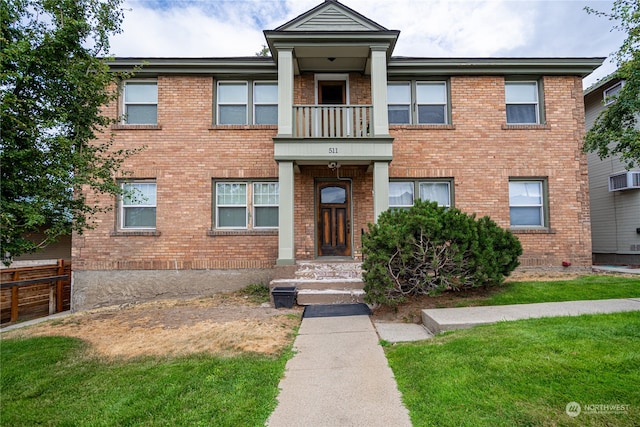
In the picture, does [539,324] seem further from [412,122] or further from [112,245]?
[112,245]

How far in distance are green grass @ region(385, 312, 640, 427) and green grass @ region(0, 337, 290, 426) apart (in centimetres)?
150

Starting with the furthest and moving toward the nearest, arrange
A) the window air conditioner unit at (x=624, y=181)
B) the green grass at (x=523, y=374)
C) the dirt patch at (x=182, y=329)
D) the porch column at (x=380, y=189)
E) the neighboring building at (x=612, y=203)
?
the neighboring building at (x=612, y=203) → the window air conditioner unit at (x=624, y=181) → the porch column at (x=380, y=189) → the dirt patch at (x=182, y=329) → the green grass at (x=523, y=374)

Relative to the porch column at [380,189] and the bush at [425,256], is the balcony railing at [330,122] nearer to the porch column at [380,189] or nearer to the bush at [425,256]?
the porch column at [380,189]

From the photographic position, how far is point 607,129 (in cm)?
769

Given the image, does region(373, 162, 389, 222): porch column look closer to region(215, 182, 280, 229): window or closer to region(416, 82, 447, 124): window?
region(416, 82, 447, 124): window

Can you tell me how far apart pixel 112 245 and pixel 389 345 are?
810cm

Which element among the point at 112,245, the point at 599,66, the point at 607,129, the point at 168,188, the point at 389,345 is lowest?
the point at 389,345

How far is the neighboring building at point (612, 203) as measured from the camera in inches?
457

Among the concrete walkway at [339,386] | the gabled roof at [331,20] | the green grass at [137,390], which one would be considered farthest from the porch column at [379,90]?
the green grass at [137,390]

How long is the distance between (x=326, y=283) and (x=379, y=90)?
4.89 metres

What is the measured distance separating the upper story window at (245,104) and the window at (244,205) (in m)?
1.87

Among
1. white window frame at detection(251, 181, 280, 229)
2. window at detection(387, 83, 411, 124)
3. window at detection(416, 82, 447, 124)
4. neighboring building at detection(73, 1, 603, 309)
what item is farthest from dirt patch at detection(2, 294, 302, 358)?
window at detection(416, 82, 447, 124)

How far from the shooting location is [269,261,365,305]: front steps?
23.7 ft

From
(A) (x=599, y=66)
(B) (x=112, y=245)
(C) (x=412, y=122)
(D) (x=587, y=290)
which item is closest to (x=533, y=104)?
(A) (x=599, y=66)
